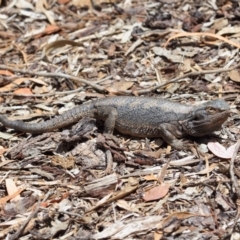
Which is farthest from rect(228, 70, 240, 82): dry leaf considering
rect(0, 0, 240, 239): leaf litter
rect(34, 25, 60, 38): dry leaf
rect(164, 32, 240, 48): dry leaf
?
rect(34, 25, 60, 38): dry leaf

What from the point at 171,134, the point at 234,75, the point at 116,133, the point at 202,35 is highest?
the point at 202,35

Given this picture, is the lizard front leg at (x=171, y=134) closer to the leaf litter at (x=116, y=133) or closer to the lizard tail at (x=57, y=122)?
the leaf litter at (x=116, y=133)

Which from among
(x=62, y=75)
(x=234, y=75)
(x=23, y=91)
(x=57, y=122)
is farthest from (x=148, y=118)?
(x=23, y=91)

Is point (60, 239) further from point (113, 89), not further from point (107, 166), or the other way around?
point (113, 89)

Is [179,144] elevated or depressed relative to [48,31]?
depressed

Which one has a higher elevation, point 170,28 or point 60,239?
point 170,28

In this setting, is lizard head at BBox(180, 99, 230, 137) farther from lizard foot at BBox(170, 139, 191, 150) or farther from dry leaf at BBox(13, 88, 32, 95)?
dry leaf at BBox(13, 88, 32, 95)

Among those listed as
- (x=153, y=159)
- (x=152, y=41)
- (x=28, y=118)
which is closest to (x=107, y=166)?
(x=153, y=159)

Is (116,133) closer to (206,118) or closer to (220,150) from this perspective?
Result: (206,118)
